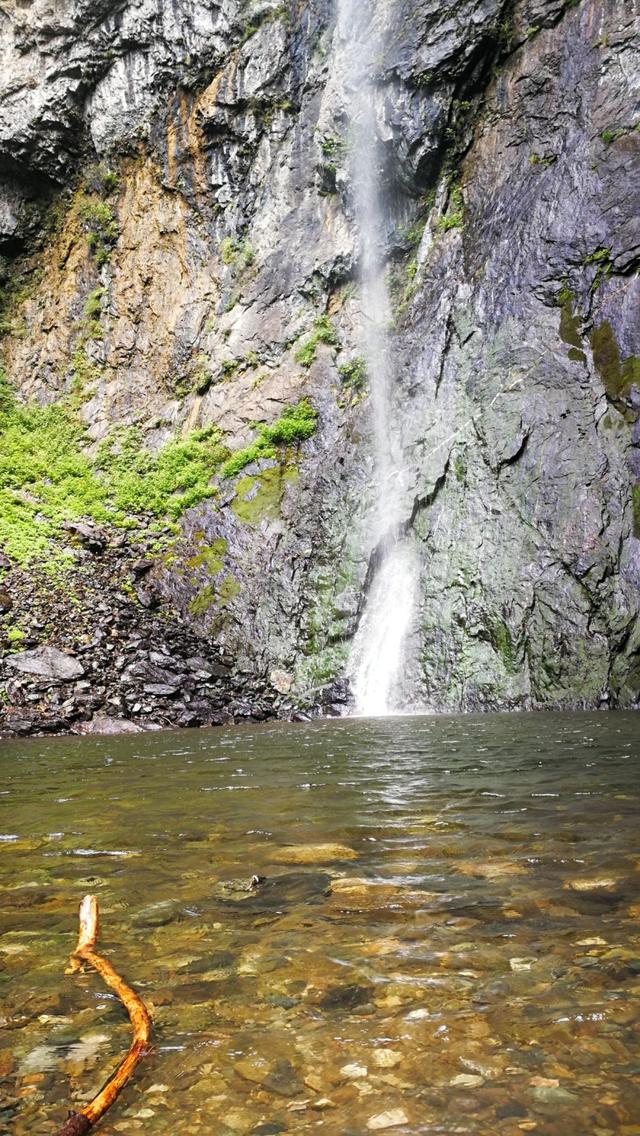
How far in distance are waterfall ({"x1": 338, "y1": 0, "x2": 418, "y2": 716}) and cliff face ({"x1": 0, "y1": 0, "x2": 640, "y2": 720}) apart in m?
0.28

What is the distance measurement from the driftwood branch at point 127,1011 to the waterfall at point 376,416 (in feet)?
39.0

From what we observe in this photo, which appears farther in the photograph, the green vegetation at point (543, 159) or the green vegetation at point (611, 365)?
the green vegetation at point (543, 159)

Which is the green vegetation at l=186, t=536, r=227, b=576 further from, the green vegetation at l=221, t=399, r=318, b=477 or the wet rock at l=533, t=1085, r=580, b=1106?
the wet rock at l=533, t=1085, r=580, b=1106

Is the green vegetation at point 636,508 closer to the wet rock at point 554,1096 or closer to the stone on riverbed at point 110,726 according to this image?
the stone on riverbed at point 110,726

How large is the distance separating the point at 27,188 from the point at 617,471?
72.4ft

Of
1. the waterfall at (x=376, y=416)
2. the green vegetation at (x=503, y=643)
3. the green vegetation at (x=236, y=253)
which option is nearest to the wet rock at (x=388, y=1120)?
the green vegetation at (x=503, y=643)

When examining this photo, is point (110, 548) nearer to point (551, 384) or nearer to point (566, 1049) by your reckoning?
point (551, 384)

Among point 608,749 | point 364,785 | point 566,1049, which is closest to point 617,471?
point 608,749

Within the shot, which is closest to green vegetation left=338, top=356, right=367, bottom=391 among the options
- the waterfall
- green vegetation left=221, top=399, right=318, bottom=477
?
the waterfall

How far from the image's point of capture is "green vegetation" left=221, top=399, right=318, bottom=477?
18406mm

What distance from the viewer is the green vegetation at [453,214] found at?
18406 mm

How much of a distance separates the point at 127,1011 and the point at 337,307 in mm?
19718

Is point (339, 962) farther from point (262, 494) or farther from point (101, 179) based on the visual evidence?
Result: point (101, 179)

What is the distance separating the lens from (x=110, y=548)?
1795cm
